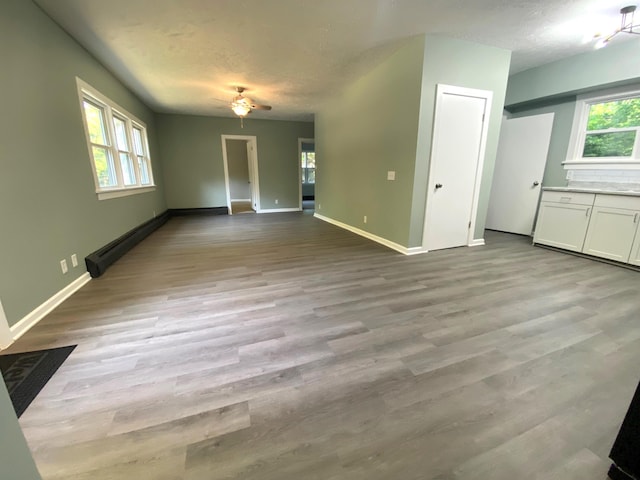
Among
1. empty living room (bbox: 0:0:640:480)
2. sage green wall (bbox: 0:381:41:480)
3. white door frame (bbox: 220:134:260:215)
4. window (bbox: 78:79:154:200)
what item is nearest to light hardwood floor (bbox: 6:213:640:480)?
empty living room (bbox: 0:0:640:480)

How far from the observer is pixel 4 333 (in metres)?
1.77

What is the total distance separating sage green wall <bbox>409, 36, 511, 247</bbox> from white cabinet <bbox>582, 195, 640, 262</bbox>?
1.51 metres

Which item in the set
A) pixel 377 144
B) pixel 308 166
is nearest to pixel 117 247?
pixel 377 144

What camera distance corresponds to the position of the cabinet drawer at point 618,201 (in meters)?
3.04

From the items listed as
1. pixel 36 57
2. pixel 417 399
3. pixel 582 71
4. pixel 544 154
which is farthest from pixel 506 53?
pixel 36 57

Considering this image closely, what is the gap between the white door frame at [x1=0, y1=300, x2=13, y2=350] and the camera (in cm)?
175

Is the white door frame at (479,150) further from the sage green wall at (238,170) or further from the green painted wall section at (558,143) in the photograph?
the sage green wall at (238,170)

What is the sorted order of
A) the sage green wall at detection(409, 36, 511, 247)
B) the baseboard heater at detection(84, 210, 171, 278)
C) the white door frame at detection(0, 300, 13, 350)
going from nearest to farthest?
the white door frame at detection(0, 300, 13, 350) < the baseboard heater at detection(84, 210, 171, 278) < the sage green wall at detection(409, 36, 511, 247)

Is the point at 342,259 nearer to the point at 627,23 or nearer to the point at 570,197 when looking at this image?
the point at 570,197

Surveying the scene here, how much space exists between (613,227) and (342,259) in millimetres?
3398

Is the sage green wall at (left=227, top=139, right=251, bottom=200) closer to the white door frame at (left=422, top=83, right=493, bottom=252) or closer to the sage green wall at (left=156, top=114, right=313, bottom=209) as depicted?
the sage green wall at (left=156, top=114, right=313, bottom=209)

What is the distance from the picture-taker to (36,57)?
230cm

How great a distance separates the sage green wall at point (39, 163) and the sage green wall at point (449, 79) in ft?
12.9

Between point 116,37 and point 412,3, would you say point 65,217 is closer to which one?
point 116,37
